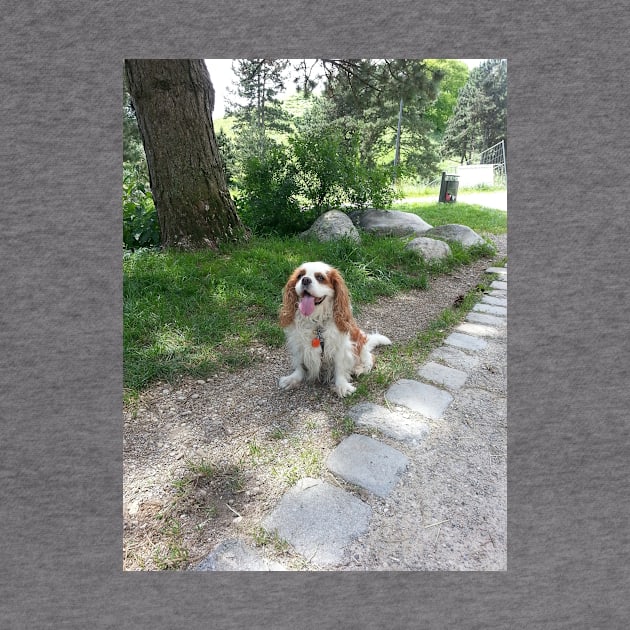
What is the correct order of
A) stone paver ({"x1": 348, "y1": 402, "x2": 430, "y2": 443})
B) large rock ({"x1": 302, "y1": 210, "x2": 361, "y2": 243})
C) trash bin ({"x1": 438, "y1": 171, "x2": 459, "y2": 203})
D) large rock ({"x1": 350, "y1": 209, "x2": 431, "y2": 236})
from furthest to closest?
large rock ({"x1": 350, "y1": 209, "x2": 431, "y2": 236}), large rock ({"x1": 302, "y1": 210, "x2": 361, "y2": 243}), trash bin ({"x1": 438, "y1": 171, "x2": 459, "y2": 203}), stone paver ({"x1": 348, "y1": 402, "x2": 430, "y2": 443})

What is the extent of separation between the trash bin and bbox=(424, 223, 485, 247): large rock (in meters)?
0.33

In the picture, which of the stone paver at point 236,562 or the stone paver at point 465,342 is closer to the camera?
the stone paver at point 236,562

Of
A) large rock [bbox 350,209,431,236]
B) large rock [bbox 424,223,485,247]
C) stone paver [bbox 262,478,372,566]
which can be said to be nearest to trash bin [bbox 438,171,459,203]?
large rock [bbox 424,223,485,247]

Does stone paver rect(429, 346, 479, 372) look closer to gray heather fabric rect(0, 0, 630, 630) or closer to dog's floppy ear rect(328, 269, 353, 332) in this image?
dog's floppy ear rect(328, 269, 353, 332)

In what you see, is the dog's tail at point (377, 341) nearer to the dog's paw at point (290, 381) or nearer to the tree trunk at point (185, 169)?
the dog's paw at point (290, 381)

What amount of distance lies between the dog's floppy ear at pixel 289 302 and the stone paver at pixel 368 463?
74 cm

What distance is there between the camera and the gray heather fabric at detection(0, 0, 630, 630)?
4.29ft

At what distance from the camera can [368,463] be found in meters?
1.56

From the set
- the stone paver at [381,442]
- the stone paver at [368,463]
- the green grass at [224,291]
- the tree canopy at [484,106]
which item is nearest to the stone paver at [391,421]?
the stone paver at [381,442]

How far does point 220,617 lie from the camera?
1212 mm

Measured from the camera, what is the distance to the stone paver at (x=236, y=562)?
122 cm

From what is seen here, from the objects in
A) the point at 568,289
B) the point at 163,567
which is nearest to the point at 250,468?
the point at 163,567

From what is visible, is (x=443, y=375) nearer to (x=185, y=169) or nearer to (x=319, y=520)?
(x=319, y=520)

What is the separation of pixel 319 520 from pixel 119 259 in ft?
3.73
